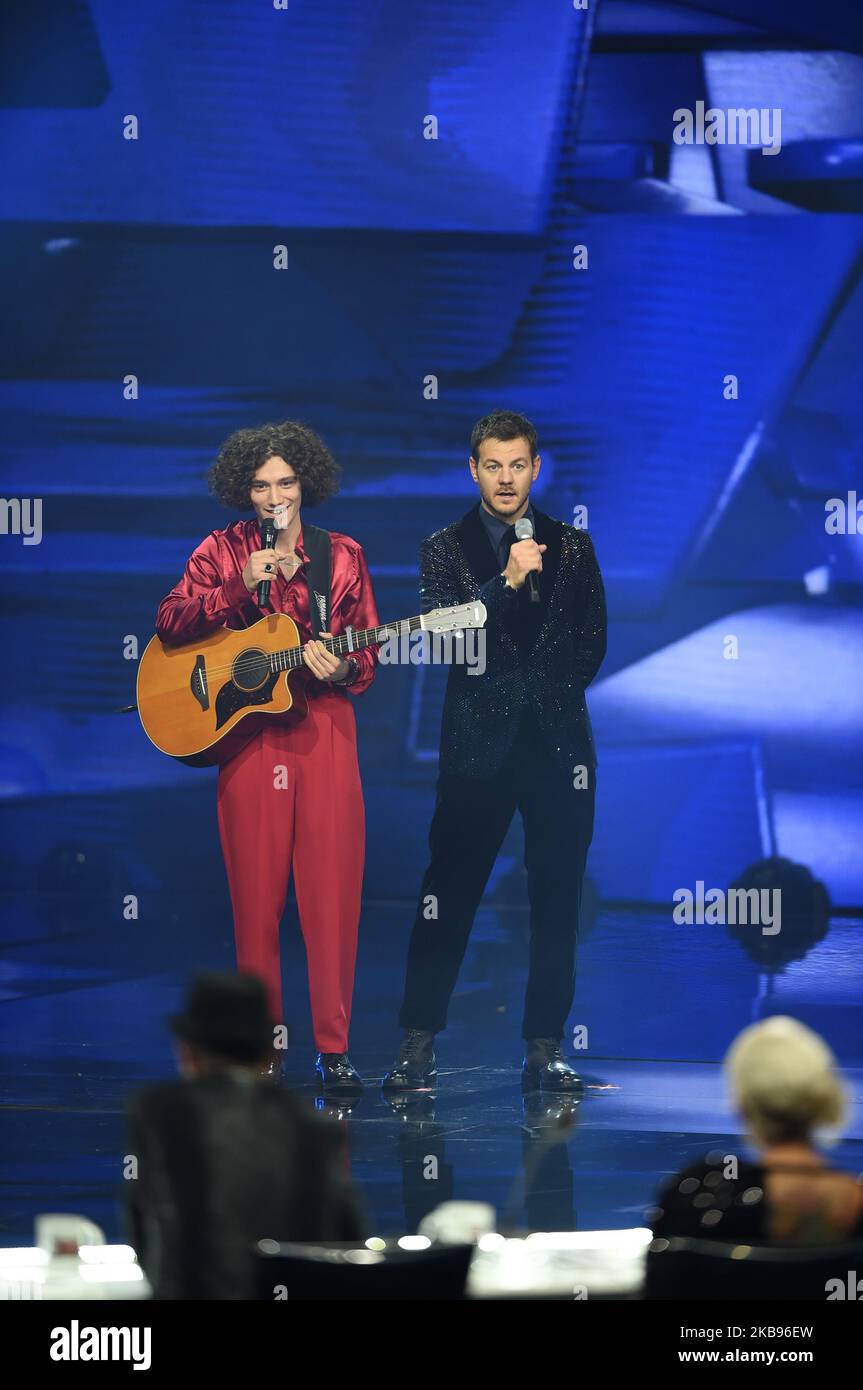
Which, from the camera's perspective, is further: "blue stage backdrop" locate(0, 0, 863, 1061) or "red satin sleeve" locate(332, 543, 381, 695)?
"blue stage backdrop" locate(0, 0, 863, 1061)

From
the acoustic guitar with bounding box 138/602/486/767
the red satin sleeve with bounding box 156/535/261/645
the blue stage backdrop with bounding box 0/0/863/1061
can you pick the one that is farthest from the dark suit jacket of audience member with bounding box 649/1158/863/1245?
the blue stage backdrop with bounding box 0/0/863/1061

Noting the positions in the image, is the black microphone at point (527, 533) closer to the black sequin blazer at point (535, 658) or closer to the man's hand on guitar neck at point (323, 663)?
the black sequin blazer at point (535, 658)

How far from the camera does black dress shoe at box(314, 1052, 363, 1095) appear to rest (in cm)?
599

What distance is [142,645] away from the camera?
7.57 metres

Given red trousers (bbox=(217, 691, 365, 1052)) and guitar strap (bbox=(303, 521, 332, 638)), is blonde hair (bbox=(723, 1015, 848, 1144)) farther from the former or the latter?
guitar strap (bbox=(303, 521, 332, 638))

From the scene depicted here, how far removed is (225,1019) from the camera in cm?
284

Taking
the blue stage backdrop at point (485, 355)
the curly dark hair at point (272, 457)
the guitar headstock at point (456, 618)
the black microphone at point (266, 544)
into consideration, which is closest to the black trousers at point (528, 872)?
the guitar headstock at point (456, 618)

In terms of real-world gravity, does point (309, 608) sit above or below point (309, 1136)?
above

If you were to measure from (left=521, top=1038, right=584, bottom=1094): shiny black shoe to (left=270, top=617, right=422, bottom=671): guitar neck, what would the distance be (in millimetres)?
1283

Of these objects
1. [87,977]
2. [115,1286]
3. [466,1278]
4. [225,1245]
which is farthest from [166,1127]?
[87,977]

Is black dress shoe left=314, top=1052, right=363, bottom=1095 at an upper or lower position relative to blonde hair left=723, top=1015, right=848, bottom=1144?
upper

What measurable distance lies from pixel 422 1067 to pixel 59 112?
3.81m
